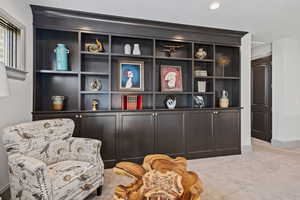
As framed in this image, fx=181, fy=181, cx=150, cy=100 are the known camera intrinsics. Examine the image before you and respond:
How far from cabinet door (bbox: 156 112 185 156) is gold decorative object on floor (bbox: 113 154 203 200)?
1.73m

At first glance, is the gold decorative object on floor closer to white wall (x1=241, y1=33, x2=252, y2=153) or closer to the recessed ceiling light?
the recessed ceiling light

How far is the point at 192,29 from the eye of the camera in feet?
10.9

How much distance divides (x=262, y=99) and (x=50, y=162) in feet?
16.4

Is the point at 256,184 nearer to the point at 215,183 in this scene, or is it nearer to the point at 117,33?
the point at 215,183

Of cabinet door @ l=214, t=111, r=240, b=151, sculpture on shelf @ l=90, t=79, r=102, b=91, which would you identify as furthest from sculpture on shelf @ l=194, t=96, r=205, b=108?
sculpture on shelf @ l=90, t=79, r=102, b=91

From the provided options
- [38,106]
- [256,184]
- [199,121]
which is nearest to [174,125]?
[199,121]

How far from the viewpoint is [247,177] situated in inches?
100

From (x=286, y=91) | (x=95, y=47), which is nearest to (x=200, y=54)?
(x=95, y=47)

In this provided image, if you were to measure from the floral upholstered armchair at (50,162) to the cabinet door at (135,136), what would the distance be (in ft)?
2.99

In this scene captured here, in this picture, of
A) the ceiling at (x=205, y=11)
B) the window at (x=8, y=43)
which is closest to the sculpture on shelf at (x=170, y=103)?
the ceiling at (x=205, y=11)

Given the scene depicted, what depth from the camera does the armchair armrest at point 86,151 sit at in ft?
6.66

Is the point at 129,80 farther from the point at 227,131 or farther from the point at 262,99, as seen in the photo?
the point at 262,99

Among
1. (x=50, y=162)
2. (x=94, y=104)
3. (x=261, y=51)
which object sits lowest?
(x=50, y=162)

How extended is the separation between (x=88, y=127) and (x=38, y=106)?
33.8 inches
